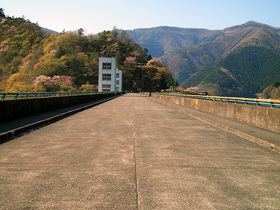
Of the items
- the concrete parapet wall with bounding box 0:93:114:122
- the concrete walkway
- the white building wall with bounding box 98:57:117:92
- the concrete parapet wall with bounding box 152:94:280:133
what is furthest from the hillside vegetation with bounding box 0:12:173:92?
the concrete walkway

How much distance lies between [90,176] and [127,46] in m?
164

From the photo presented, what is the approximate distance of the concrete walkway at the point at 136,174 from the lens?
3.70 m

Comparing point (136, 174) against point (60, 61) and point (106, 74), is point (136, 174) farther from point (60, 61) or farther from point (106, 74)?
point (60, 61)

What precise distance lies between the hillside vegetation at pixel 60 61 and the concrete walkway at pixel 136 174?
287 feet

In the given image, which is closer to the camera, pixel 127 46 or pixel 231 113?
pixel 231 113

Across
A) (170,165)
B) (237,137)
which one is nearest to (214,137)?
(237,137)

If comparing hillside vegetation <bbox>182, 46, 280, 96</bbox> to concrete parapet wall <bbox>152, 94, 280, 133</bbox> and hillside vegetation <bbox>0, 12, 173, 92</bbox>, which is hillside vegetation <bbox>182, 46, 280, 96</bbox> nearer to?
hillside vegetation <bbox>0, 12, 173, 92</bbox>

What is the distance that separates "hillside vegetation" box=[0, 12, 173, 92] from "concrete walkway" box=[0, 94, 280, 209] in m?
87.3

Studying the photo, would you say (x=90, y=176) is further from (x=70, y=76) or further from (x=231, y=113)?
(x=70, y=76)

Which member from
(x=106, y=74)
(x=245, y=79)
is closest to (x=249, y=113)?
(x=106, y=74)

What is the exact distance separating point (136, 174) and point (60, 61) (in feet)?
376

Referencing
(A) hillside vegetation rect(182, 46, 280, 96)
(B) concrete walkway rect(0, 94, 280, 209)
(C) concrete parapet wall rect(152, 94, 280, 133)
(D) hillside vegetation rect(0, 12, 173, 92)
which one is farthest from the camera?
(A) hillside vegetation rect(182, 46, 280, 96)

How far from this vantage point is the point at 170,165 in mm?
5605

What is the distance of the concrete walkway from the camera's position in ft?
12.1
